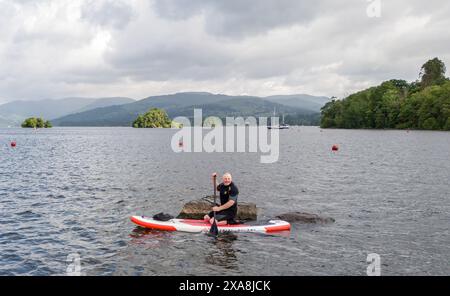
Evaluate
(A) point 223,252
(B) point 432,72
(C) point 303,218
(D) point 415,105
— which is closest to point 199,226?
(A) point 223,252

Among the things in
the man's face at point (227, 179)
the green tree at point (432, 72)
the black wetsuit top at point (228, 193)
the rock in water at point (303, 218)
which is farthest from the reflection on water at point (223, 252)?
the green tree at point (432, 72)

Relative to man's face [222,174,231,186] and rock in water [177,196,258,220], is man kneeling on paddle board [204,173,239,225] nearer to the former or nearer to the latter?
man's face [222,174,231,186]

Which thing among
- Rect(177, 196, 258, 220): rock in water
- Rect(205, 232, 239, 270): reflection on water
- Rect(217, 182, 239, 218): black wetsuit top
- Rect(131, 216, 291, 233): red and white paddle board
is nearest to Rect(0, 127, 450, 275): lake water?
Rect(205, 232, 239, 270): reflection on water

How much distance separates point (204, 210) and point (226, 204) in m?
2.41

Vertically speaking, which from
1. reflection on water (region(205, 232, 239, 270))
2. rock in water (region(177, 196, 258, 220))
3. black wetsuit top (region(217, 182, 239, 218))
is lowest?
reflection on water (region(205, 232, 239, 270))

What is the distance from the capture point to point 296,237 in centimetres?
2062

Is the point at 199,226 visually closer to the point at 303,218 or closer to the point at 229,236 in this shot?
the point at 229,236

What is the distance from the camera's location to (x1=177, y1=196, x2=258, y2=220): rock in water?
2347cm

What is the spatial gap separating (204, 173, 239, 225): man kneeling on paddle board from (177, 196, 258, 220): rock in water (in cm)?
144

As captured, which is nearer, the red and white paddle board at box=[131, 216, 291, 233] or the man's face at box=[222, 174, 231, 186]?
the man's face at box=[222, 174, 231, 186]

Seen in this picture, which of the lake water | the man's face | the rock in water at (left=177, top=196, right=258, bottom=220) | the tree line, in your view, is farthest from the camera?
the tree line

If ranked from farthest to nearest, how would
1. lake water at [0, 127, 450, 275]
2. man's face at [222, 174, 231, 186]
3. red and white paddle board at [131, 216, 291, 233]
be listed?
red and white paddle board at [131, 216, 291, 233] → man's face at [222, 174, 231, 186] → lake water at [0, 127, 450, 275]

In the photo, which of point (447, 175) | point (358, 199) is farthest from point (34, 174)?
point (447, 175)
